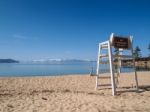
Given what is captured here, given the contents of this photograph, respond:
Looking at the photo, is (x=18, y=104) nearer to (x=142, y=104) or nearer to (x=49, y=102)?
(x=49, y=102)

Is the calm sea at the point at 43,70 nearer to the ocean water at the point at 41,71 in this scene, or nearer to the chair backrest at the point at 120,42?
the ocean water at the point at 41,71

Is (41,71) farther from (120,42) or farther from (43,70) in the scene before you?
(120,42)

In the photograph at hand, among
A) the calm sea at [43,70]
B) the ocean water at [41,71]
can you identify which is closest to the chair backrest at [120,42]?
the calm sea at [43,70]

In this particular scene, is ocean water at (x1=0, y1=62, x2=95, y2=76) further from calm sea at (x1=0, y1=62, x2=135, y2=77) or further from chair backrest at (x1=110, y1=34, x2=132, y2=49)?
chair backrest at (x1=110, y1=34, x2=132, y2=49)

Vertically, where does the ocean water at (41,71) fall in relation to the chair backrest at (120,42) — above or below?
below

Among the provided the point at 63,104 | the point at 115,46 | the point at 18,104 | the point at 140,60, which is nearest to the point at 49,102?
the point at 63,104

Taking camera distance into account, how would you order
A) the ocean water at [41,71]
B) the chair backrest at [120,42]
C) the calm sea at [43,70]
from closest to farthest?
the chair backrest at [120,42] < the calm sea at [43,70] < the ocean water at [41,71]

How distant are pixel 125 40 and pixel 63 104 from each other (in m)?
4.05

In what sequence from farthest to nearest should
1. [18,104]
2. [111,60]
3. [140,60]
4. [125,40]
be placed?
1. [140,60]
2. [125,40]
3. [111,60]
4. [18,104]

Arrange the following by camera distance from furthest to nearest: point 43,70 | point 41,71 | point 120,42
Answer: point 43,70 < point 41,71 < point 120,42

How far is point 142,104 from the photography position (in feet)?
18.2

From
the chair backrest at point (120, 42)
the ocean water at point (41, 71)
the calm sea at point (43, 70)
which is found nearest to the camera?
the chair backrest at point (120, 42)


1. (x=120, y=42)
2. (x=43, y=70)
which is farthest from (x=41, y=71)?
(x=120, y=42)

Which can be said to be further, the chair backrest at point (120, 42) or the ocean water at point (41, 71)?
the ocean water at point (41, 71)
